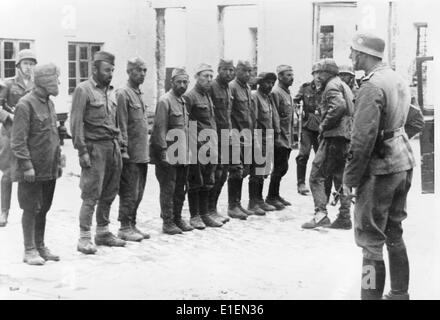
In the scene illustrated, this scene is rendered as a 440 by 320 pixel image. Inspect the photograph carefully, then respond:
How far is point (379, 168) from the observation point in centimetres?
525

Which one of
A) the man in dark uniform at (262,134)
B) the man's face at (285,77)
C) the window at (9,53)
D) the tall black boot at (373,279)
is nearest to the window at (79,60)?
the window at (9,53)

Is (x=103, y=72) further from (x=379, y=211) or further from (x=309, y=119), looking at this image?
(x=309, y=119)

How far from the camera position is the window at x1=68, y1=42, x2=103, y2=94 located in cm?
1825

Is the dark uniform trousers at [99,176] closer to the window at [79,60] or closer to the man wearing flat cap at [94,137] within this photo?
the man wearing flat cap at [94,137]

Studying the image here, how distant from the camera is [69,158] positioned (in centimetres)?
1430

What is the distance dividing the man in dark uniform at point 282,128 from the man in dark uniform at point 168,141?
6.45 ft

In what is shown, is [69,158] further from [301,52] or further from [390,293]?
[390,293]

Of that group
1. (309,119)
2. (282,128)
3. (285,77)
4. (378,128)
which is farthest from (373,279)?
(309,119)

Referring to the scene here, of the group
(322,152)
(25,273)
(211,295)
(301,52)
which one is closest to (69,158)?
(301,52)

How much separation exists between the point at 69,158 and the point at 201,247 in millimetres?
7616

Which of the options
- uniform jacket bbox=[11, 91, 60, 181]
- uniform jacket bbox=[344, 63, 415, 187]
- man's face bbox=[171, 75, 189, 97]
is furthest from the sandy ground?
man's face bbox=[171, 75, 189, 97]

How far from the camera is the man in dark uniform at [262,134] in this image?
920 cm

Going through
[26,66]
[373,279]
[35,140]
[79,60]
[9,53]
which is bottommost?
[373,279]

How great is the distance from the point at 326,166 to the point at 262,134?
3.83ft
